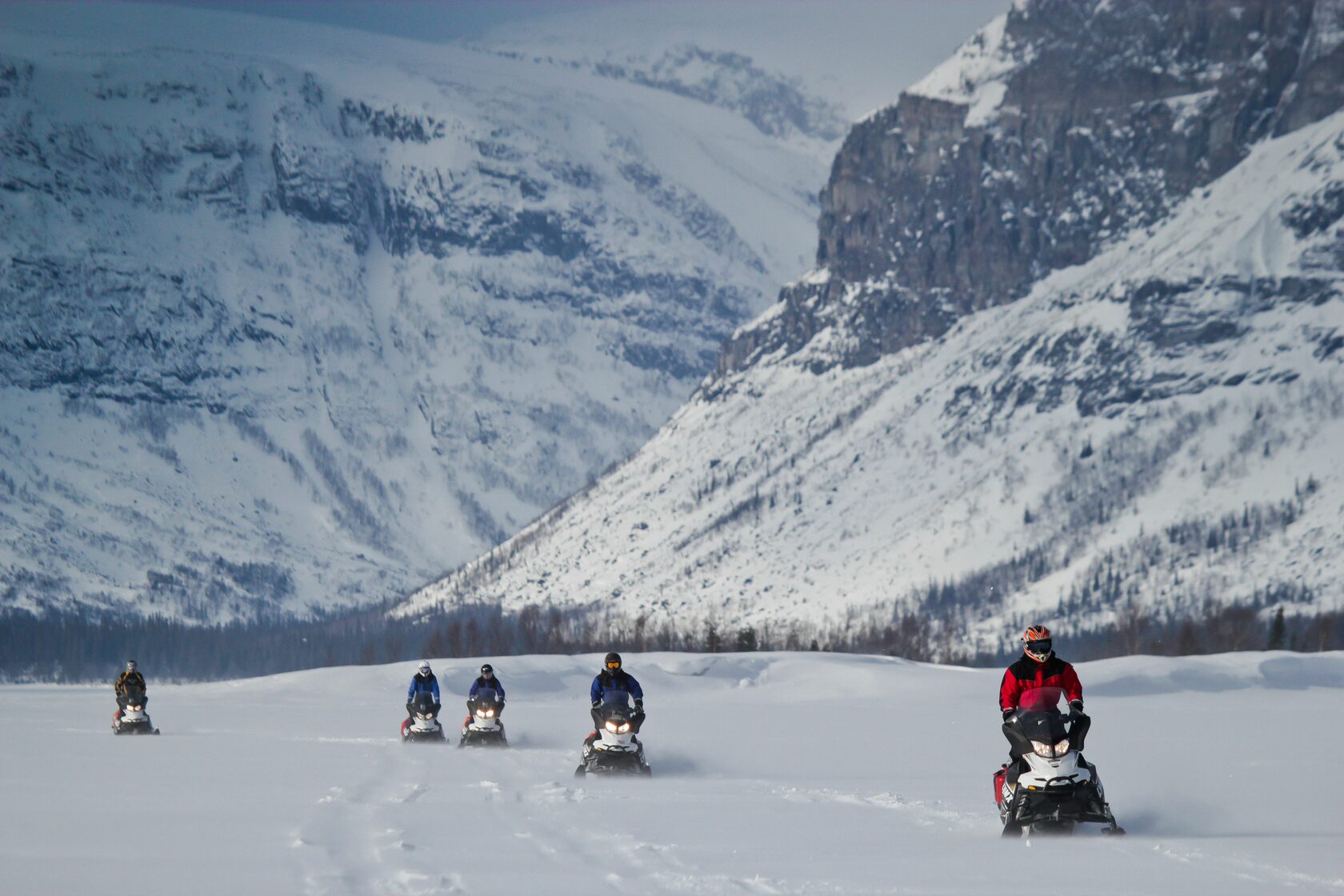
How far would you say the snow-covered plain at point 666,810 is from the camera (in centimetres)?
1964

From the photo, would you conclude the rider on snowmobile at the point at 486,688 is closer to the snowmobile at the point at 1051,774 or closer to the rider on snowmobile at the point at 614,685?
the rider on snowmobile at the point at 614,685

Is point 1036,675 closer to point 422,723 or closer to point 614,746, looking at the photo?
point 614,746

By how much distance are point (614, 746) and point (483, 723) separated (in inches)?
436

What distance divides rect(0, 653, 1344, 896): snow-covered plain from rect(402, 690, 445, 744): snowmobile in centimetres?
130

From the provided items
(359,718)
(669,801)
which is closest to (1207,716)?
(359,718)

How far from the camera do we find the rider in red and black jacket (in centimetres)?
2444

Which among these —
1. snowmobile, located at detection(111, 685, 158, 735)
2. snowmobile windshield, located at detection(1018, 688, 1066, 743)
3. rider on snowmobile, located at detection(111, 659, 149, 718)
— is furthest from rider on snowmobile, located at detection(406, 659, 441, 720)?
snowmobile windshield, located at detection(1018, 688, 1066, 743)

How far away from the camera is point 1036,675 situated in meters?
24.6

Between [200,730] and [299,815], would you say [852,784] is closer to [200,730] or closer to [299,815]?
[299,815]

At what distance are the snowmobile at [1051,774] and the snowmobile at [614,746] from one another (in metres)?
13.0

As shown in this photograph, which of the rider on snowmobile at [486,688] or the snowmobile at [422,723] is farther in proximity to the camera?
the snowmobile at [422,723]

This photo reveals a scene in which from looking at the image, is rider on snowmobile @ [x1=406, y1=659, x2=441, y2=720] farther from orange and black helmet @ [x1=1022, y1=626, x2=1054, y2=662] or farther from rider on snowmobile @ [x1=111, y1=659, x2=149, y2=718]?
orange and black helmet @ [x1=1022, y1=626, x2=1054, y2=662]

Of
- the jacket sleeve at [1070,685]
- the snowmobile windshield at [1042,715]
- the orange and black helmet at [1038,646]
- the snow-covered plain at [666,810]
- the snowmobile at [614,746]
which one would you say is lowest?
the snow-covered plain at [666,810]

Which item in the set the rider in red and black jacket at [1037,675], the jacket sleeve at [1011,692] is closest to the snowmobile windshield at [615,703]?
the rider in red and black jacket at [1037,675]
